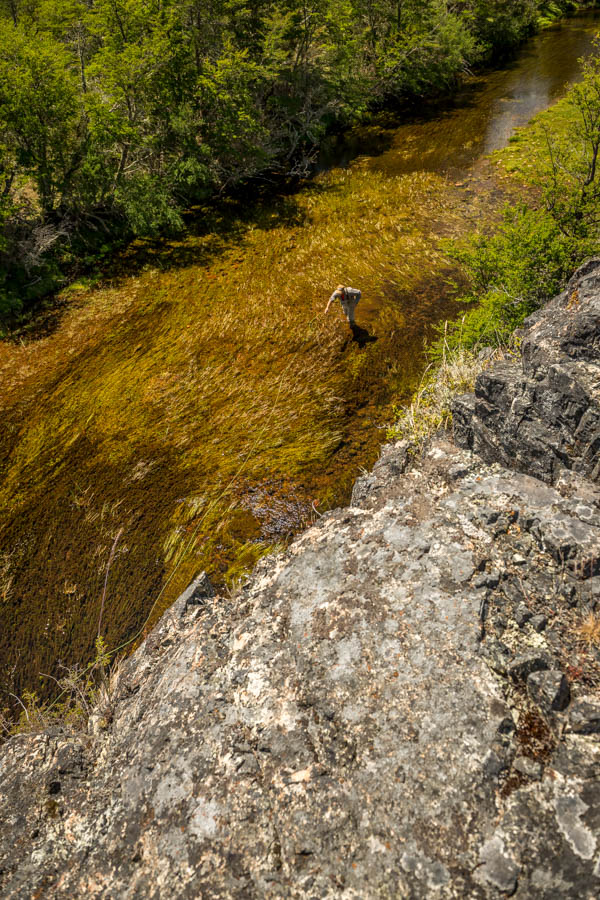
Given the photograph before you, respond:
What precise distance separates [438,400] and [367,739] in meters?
4.54

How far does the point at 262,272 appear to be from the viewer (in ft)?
34.4

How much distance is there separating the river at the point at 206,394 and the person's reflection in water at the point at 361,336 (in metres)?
0.07

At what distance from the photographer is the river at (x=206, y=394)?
562cm

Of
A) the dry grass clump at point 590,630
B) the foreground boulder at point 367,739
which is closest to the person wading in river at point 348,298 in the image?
the foreground boulder at point 367,739

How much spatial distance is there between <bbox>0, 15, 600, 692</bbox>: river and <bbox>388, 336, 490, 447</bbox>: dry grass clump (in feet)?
2.11

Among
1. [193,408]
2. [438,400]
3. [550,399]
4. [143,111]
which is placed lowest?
[438,400]

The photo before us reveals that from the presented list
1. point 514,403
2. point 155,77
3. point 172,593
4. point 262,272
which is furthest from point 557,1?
point 172,593

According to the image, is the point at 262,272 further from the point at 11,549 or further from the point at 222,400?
the point at 11,549

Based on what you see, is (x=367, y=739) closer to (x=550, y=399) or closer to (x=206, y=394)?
(x=550, y=399)

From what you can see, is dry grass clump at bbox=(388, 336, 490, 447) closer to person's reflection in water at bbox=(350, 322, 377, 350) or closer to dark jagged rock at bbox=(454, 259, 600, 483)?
dark jagged rock at bbox=(454, 259, 600, 483)

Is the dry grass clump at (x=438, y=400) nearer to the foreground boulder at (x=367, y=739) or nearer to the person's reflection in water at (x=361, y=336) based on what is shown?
the person's reflection in water at (x=361, y=336)

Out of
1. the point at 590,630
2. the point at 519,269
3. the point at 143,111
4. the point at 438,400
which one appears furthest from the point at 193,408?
the point at 143,111

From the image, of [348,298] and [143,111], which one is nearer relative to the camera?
[348,298]

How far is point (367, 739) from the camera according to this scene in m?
2.57
